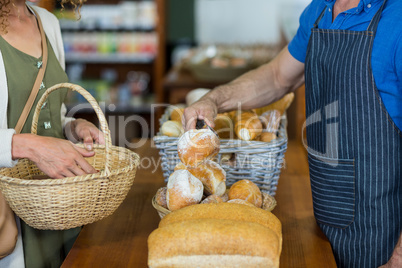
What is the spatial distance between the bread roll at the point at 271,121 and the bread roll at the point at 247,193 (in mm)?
342

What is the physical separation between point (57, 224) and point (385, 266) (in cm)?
92

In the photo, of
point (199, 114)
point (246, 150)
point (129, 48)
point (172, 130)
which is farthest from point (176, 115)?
point (129, 48)

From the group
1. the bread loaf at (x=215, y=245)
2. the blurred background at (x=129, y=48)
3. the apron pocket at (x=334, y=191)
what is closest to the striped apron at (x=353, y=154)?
the apron pocket at (x=334, y=191)

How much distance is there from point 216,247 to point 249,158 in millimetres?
562

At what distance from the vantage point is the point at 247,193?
1242 mm

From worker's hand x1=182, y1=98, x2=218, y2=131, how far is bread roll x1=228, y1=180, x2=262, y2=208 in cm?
23

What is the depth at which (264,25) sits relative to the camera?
6.05 metres

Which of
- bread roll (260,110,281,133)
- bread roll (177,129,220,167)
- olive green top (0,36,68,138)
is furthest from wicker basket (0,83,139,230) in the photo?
bread roll (260,110,281,133)

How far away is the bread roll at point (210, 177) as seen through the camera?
1.28 m

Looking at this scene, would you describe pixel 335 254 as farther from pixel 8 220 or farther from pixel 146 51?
pixel 146 51

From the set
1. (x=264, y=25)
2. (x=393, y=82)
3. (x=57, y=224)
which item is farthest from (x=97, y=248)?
(x=264, y=25)

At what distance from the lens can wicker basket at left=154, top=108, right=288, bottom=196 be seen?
1.43 m

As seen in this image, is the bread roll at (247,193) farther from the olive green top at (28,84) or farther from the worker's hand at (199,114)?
the olive green top at (28,84)

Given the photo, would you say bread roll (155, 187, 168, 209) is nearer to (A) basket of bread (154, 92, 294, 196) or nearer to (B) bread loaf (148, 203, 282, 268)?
(A) basket of bread (154, 92, 294, 196)
